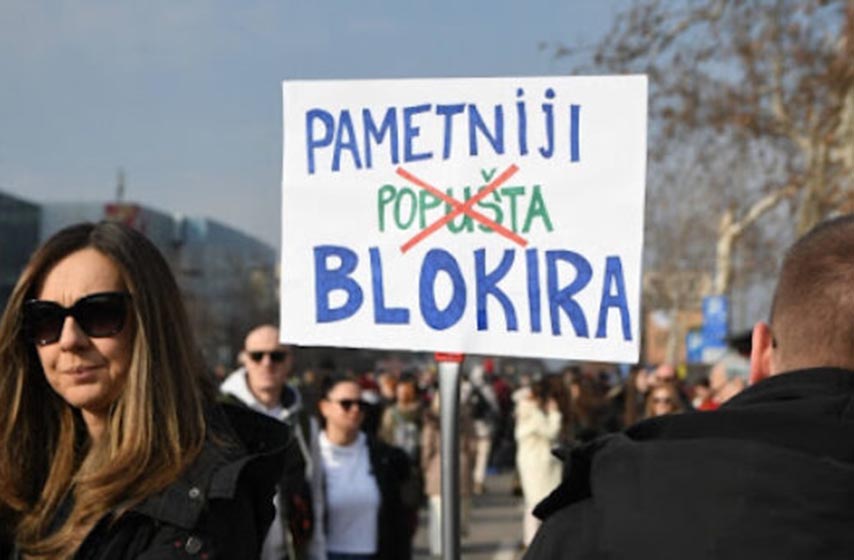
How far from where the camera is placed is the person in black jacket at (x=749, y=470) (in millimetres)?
2297

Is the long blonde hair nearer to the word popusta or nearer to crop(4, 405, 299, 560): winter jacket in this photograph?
crop(4, 405, 299, 560): winter jacket

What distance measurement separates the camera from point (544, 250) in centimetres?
414

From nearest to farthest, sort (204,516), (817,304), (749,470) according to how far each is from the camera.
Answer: (749,470)
(817,304)
(204,516)

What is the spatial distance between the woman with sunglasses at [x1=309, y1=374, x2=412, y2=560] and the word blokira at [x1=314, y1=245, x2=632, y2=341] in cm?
345

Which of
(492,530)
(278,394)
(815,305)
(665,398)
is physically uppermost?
(815,305)

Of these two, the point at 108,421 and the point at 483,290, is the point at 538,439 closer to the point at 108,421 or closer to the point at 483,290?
the point at 483,290

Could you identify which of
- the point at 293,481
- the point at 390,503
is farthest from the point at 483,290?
the point at 390,503

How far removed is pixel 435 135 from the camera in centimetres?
427

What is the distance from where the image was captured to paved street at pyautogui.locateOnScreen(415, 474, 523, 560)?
599 inches

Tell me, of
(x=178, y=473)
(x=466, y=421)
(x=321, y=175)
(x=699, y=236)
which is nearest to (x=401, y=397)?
(x=466, y=421)

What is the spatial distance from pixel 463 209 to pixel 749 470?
199cm

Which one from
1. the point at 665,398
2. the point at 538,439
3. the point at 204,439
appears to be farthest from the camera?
the point at 538,439

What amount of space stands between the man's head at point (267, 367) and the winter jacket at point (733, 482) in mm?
4752

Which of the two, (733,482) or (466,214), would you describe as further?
(466,214)
